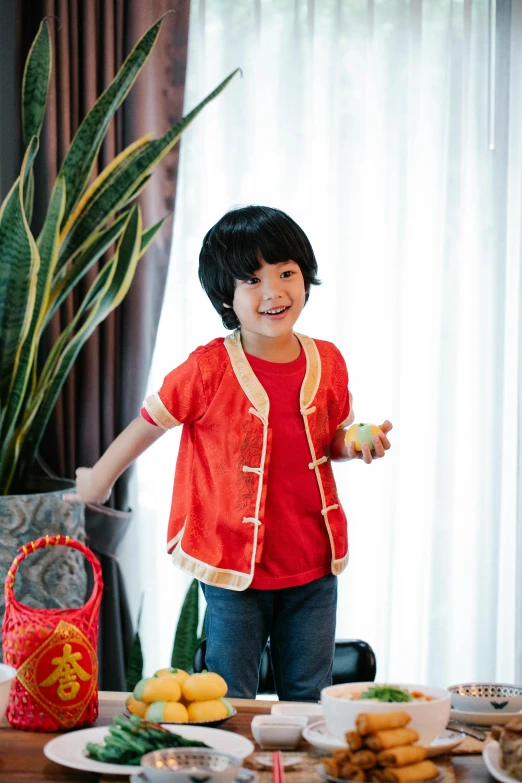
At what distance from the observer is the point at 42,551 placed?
7.42ft

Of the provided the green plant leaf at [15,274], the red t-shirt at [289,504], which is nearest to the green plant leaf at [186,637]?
the green plant leaf at [15,274]

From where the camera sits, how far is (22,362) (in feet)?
7.53

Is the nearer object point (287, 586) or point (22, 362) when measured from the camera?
point (287, 586)

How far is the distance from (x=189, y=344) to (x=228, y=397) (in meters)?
1.40

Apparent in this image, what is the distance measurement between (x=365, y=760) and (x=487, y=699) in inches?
11.2

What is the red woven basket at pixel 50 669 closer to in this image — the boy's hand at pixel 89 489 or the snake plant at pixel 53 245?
the boy's hand at pixel 89 489

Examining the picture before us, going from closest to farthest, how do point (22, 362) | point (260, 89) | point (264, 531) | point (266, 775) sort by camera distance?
point (266, 775) → point (264, 531) → point (22, 362) → point (260, 89)

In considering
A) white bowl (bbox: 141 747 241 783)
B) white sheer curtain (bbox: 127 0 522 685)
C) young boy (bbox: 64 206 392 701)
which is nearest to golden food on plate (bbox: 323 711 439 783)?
white bowl (bbox: 141 747 241 783)

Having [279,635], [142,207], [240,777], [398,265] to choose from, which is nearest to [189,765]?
[240,777]

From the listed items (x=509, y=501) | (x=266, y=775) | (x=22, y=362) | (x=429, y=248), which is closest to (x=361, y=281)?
(x=429, y=248)

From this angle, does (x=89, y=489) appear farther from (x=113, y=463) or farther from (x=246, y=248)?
(x=246, y=248)

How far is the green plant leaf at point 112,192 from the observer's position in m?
2.39

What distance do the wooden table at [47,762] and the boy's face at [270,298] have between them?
702 millimetres

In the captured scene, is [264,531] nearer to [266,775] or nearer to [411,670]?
[266,775]
